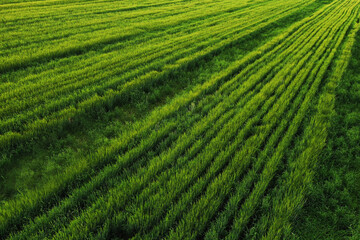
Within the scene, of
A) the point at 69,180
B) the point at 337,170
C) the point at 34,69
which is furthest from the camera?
the point at 34,69

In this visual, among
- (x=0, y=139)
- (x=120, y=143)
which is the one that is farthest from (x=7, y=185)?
(x=120, y=143)

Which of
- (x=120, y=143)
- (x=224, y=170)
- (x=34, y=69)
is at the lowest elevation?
(x=224, y=170)

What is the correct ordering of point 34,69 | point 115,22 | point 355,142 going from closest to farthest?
point 355,142
point 34,69
point 115,22

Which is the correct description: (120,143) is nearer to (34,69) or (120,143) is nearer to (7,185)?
(7,185)

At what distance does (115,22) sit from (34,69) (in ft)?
30.0

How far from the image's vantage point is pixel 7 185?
11.9 ft

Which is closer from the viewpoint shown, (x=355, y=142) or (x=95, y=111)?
(x=355, y=142)

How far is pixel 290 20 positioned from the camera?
1934cm

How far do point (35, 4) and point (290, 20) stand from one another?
80.9ft

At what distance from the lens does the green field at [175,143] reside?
2.96 metres

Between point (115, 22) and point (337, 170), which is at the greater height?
point (115, 22)

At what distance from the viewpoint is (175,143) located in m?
4.47

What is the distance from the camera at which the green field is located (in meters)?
2.96

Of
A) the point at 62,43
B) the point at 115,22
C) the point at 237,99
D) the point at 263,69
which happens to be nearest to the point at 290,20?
the point at 263,69
